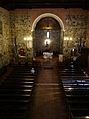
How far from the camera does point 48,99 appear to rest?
32.0ft

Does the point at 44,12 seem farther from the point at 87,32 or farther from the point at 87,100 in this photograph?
the point at 87,100

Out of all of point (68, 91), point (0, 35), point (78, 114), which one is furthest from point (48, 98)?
point (0, 35)

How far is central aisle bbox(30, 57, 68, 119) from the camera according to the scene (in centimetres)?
815

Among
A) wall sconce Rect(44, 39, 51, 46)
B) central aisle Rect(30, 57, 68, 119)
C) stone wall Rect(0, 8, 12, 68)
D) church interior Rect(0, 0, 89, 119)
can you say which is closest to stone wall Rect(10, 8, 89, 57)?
church interior Rect(0, 0, 89, 119)

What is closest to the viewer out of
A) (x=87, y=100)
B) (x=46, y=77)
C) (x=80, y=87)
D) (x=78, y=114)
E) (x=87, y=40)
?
(x=78, y=114)

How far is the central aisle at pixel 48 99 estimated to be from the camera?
8148 mm

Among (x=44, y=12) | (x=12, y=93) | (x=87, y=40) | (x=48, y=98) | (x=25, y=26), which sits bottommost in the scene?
(x=48, y=98)

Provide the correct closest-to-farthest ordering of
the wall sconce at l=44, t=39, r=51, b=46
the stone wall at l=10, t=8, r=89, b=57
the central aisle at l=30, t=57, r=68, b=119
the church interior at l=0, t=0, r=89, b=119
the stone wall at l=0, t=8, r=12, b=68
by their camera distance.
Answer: the central aisle at l=30, t=57, r=68, b=119, the church interior at l=0, t=0, r=89, b=119, the stone wall at l=0, t=8, r=12, b=68, the stone wall at l=10, t=8, r=89, b=57, the wall sconce at l=44, t=39, r=51, b=46

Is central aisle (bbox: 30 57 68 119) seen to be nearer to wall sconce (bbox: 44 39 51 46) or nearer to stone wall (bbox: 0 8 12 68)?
stone wall (bbox: 0 8 12 68)

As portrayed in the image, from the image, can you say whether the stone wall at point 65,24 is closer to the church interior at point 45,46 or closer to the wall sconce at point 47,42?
the church interior at point 45,46

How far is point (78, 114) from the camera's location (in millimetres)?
6426

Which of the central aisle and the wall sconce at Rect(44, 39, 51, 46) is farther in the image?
the wall sconce at Rect(44, 39, 51, 46)

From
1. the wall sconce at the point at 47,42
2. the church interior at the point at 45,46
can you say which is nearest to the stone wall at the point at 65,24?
the church interior at the point at 45,46

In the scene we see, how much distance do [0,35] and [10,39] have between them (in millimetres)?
3186
